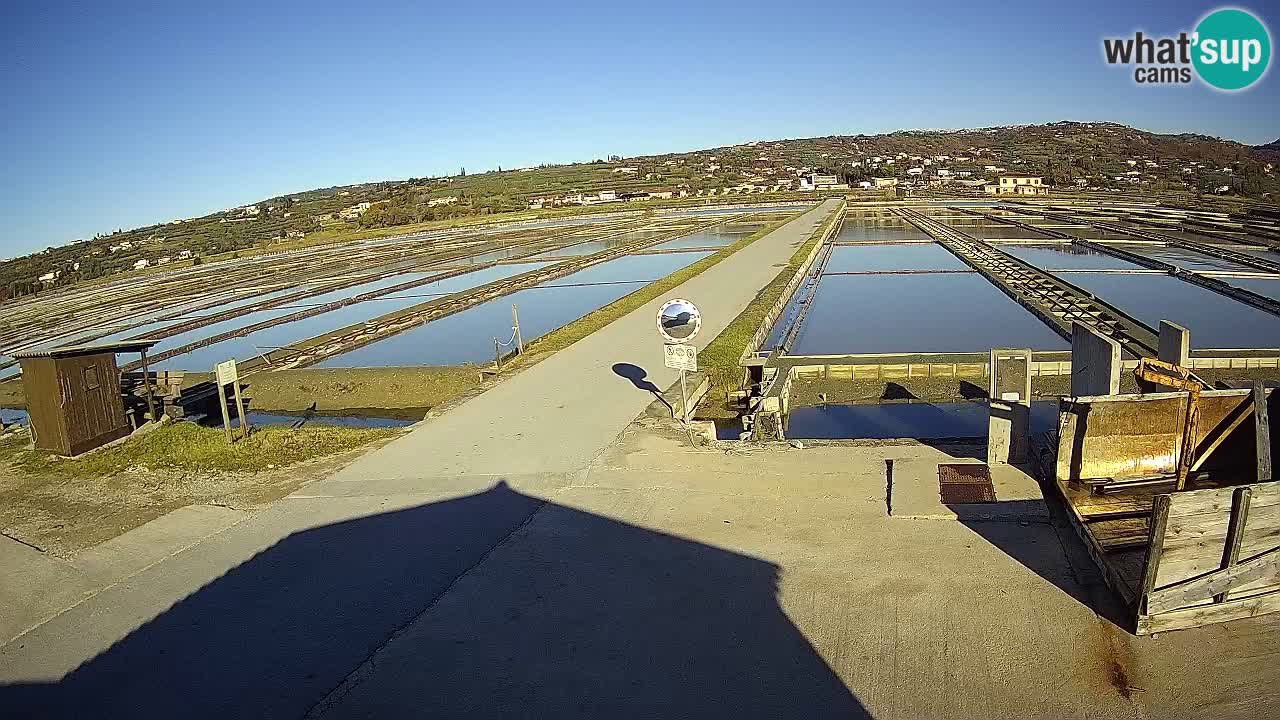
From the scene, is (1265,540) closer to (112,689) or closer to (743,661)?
(743,661)

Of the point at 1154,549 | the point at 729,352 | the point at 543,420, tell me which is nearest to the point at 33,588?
the point at 543,420

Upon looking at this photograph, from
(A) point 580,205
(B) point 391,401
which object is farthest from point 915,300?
(A) point 580,205

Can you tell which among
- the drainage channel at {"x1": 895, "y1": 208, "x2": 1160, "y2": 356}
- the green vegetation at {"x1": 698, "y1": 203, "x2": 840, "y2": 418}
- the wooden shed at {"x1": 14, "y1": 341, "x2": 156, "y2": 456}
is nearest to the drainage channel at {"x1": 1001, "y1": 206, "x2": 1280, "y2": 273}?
the drainage channel at {"x1": 895, "y1": 208, "x2": 1160, "y2": 356}

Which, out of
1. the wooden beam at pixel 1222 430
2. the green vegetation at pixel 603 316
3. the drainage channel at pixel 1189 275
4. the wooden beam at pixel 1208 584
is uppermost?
the wooden beam at pixel 1222 430

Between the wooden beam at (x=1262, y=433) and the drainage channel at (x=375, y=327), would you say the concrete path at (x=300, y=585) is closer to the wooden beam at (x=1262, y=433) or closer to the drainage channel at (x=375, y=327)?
the wooden beam at (x=1262, y=433)

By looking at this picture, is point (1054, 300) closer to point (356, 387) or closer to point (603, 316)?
point (603, 316)

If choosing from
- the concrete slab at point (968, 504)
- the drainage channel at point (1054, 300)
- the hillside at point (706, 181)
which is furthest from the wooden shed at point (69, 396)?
the hillside at point (706, 181)

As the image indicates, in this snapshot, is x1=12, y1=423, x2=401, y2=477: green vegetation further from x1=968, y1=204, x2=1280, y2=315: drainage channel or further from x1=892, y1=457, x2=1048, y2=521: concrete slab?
x1=968, y1=204, x2=1280, y2=315: drainage channel
